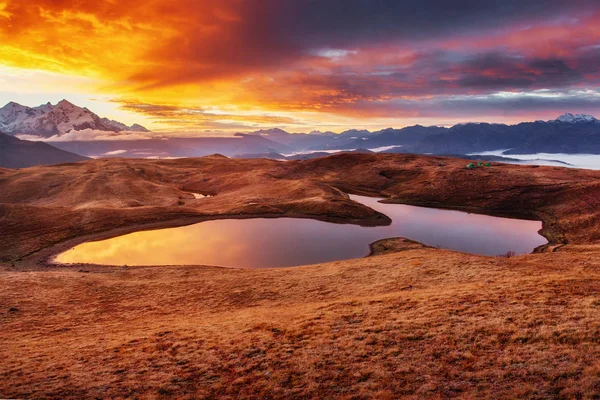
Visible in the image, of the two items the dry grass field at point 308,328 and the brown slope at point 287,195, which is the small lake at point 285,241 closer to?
the dry grass field at point 308,328

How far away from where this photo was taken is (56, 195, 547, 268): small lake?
2467 inches

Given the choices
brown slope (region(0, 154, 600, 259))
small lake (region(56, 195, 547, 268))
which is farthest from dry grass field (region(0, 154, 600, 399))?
brown slope (region(0, 154, 600, 259))

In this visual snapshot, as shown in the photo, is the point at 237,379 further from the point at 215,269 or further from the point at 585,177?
the point at 585,177

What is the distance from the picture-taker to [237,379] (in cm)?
1864

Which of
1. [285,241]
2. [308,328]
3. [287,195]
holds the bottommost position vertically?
[285,241]

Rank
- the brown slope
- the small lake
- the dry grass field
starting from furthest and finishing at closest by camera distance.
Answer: the brown slope → the small lake → the dry grass field

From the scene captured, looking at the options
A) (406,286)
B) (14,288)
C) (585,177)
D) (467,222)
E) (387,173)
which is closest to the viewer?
(406,286)

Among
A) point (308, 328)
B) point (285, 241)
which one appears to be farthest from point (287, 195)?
point (308, 328)

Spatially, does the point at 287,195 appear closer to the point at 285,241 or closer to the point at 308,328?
the point at 285,241

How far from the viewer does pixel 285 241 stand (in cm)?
7406

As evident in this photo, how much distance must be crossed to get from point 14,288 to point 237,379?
3979cm

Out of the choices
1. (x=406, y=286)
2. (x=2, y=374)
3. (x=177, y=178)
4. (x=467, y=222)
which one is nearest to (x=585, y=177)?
(x=467, y=222)

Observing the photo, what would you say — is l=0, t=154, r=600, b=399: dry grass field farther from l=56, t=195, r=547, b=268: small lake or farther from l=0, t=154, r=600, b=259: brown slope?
l=0, t=154, r=600, b=259: brown slope

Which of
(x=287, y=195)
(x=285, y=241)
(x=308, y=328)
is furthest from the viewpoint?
(x=287, y=195)
